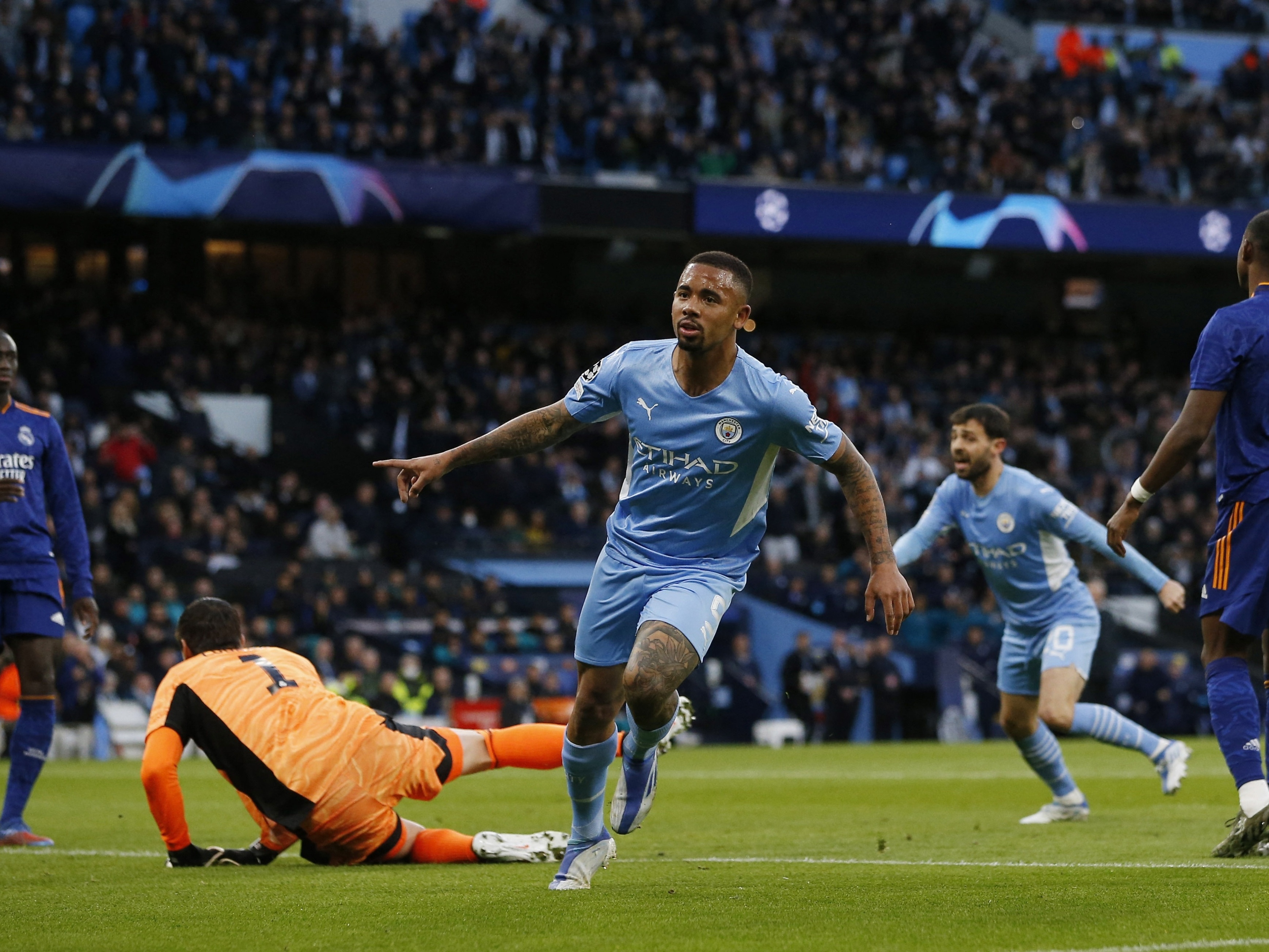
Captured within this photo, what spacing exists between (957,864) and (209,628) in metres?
3.46

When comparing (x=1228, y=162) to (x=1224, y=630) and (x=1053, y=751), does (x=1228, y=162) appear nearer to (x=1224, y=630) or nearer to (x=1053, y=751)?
(x=1053, y=751)

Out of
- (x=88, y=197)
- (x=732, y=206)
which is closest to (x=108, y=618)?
(x=88, y=197)

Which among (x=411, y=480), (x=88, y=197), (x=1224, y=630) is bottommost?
(x=1224, y=630)

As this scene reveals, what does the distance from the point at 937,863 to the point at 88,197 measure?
67.3ft

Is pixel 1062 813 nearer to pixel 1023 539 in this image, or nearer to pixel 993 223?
pixel 1023 539

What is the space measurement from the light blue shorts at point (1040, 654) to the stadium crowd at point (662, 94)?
18.4 m

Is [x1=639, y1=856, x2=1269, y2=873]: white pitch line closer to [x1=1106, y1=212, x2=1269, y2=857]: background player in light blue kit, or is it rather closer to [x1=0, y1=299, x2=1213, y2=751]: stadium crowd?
[x1=1106, y1=212, x2=1269, y2=857]: background player in light blue kit

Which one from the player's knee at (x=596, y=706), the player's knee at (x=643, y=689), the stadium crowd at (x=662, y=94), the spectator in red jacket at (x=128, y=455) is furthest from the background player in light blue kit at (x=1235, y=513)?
the stadium crowd at (x=662, y=94)

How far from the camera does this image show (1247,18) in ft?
120

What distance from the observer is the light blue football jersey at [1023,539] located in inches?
400

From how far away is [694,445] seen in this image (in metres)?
6.24

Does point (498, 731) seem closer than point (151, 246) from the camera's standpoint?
Yes

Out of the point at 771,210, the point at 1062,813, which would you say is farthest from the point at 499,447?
the point at 771,210

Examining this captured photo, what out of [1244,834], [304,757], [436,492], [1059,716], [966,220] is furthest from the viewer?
[966,220]
